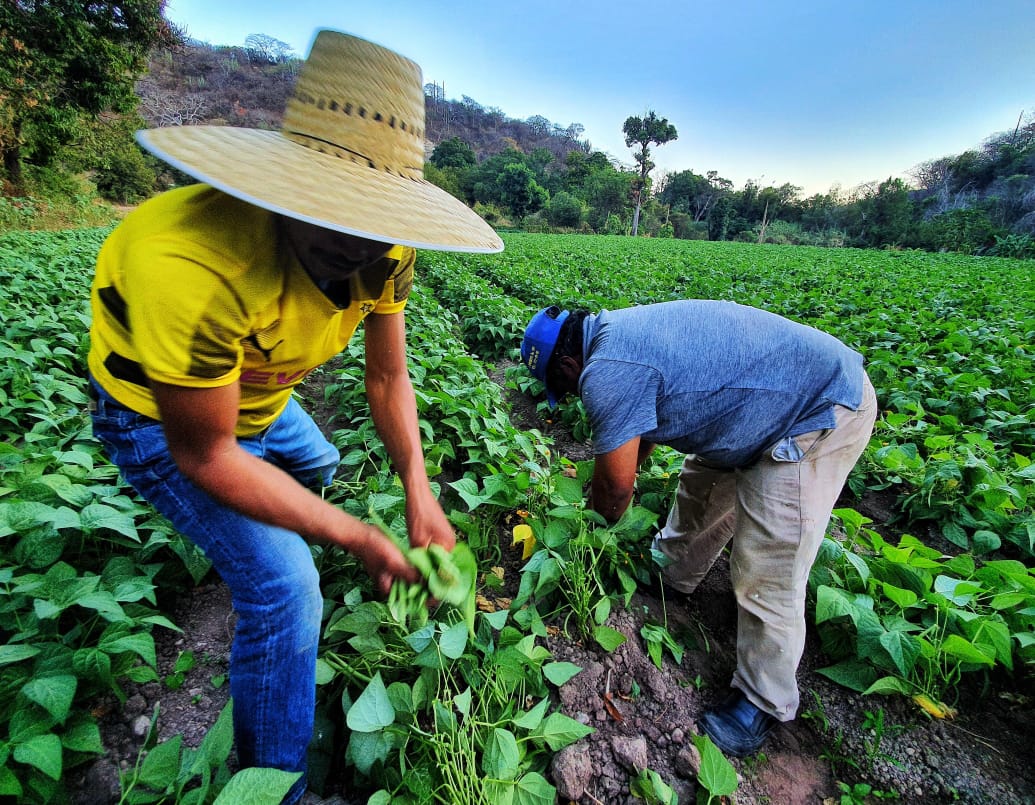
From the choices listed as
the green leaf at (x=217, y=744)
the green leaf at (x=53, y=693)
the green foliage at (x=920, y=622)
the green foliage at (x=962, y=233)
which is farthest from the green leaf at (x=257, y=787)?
the green foliage at (x=962, y=233)

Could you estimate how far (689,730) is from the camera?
1.58m

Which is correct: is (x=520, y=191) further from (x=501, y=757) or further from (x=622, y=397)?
(x=501, y=757)

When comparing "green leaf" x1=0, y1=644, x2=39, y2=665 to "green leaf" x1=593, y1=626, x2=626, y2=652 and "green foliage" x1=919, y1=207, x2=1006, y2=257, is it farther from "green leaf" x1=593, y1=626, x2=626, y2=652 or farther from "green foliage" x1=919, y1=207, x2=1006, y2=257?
"green foliage" x1=919, y1=207, x2=1006, y2=257

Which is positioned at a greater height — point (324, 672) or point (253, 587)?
point (253, 587)

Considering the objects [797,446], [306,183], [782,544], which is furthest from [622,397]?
[306,183]

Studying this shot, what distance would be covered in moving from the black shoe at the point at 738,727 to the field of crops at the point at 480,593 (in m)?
0.23

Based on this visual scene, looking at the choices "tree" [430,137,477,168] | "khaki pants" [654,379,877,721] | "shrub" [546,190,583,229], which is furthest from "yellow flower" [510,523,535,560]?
"tree" [430,137,477,168]

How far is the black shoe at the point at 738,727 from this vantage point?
1.55 m

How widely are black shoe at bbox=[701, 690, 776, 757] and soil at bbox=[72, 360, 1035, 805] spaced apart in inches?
1.8

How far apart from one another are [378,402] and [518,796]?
3.65 feet

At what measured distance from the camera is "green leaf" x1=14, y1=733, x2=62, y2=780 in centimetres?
100

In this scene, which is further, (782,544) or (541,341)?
(541,341)

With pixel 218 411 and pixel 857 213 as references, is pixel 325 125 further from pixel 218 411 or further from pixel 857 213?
pixel 857 213

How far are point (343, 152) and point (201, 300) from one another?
1.17 ft
